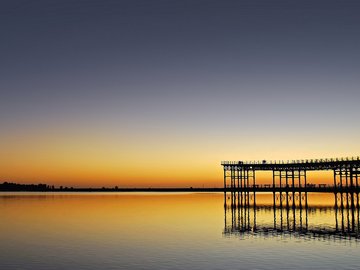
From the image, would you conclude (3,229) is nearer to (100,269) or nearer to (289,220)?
(100,269)

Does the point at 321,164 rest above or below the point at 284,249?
above

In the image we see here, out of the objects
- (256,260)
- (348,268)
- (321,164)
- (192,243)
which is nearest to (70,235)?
(192,243)

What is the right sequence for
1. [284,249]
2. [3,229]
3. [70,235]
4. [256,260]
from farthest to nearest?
[3,229]
[70,235]
[284,249]
[256,260]

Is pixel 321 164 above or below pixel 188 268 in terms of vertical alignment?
above

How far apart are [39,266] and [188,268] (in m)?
10.0

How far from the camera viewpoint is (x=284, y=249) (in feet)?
117

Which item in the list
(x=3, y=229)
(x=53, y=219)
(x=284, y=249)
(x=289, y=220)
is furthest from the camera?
(x=53, y=219)

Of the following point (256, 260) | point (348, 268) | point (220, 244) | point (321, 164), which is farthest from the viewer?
point (321, 164)

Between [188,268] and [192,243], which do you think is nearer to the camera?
[188,268]

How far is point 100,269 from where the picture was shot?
2872 centimetres

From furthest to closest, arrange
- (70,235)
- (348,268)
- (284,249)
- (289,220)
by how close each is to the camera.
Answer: (289,220), (70,235), (284,249), (348,268)

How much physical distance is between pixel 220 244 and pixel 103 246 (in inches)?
398

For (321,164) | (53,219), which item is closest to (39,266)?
(53,219)

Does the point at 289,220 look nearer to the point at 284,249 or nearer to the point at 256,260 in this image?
the point at 284,249
